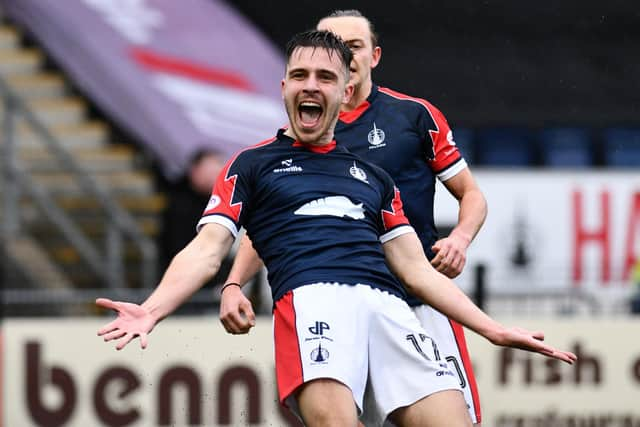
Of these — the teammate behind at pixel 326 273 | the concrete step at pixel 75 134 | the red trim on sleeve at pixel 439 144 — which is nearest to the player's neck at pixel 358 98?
the red trim on sleeve at pixel 439 144

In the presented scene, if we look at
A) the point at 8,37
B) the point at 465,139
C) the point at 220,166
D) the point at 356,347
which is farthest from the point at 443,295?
the point at 465,139

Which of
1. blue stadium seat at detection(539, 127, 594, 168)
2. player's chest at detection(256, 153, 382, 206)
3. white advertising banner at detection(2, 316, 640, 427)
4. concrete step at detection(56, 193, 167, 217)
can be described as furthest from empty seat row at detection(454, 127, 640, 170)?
player's chest at detection(256, 153, 382, 206)

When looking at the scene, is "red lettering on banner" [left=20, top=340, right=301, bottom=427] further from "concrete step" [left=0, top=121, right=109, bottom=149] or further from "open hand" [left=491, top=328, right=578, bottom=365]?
"open hand" [left=491, top=328, right=578, bottom=365]

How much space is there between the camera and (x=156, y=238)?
57.9 feet

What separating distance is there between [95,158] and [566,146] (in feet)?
20.7

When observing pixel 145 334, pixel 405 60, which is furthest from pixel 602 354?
pixel 405 60

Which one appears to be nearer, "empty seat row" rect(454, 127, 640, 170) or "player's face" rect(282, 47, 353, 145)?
"player's face" rect(282, 47, 353, 145)

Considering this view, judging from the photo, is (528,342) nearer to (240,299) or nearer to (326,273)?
(326,273)

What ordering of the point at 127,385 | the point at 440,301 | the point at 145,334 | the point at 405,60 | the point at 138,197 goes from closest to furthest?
1. the point at 145,334
2. the point at 440,301
3. the point at 127,385
4. the point at 138,197
5. the point at 405,60

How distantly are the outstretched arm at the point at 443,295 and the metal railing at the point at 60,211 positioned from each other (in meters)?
9.70

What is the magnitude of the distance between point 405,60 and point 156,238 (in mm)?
4690

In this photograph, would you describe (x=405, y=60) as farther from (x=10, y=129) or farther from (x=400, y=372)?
(x=400, y=372)

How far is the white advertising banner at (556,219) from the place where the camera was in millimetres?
18297

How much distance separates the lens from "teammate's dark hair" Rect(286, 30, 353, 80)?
234 inches
